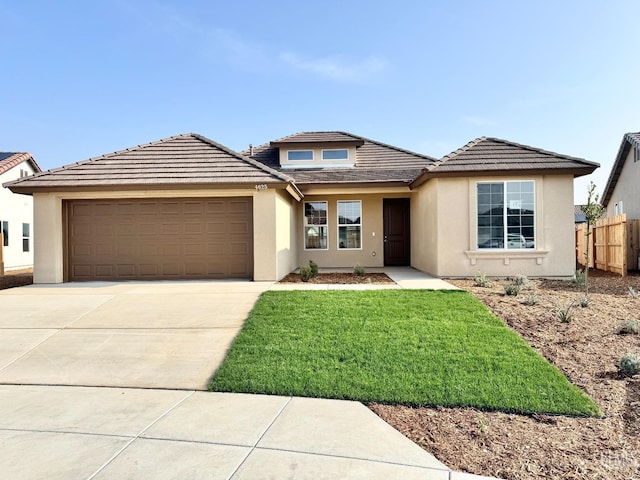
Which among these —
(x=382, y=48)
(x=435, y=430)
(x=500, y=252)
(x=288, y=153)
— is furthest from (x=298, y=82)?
(x=435, y=430)

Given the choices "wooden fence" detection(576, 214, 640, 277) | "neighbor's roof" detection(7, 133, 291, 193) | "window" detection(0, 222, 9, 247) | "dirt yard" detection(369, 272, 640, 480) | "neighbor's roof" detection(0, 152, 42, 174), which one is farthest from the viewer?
"neighbor's roof" detection(0, 152, 42, 174)

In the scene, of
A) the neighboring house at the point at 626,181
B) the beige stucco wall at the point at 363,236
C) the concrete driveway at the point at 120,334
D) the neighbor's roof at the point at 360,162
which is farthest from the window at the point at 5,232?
the neighboring house at the point at 626,181

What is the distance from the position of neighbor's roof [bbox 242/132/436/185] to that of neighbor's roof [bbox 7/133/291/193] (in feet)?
11.4

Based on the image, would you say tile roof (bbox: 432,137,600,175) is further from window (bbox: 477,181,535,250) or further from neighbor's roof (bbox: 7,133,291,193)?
neighbor's roof (bbox: 7,133,291,193)

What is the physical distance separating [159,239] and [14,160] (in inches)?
597

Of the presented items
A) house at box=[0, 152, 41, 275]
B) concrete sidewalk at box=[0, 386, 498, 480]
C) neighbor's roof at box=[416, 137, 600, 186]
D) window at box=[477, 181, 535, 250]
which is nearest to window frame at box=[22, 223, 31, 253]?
house at box=[0, 152, 41, 275]

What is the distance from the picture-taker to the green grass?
14.7 ft

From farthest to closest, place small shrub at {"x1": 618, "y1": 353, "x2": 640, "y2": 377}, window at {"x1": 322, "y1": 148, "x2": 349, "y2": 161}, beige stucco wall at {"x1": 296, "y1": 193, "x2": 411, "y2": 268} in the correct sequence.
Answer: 1. window at {"x1": 322, "y1": 148, "x2": 349, "y2": 161}
2. beige stucco wall at {"x1": 296, "y1": 193, "x2": 411, "y2": 268}
3. small shrub at {"x1": 618, "y1": 353, "x2": 640, "y2": 377}

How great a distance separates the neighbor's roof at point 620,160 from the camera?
A: 691 inches

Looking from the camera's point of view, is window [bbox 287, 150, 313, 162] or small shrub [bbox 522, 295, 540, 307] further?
window [bbox 287, 150, 313, 162]

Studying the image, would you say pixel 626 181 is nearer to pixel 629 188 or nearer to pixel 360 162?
pixel 629 188

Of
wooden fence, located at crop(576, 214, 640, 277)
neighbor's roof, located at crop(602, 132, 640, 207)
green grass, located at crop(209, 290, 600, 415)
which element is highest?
neighbor's roof, located at crop(602, 132, 640, 207)

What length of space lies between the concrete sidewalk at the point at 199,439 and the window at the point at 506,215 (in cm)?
904

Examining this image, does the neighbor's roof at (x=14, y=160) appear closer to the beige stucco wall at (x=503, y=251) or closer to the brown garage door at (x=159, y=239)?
the brown garage door at (x=159, y=239)
